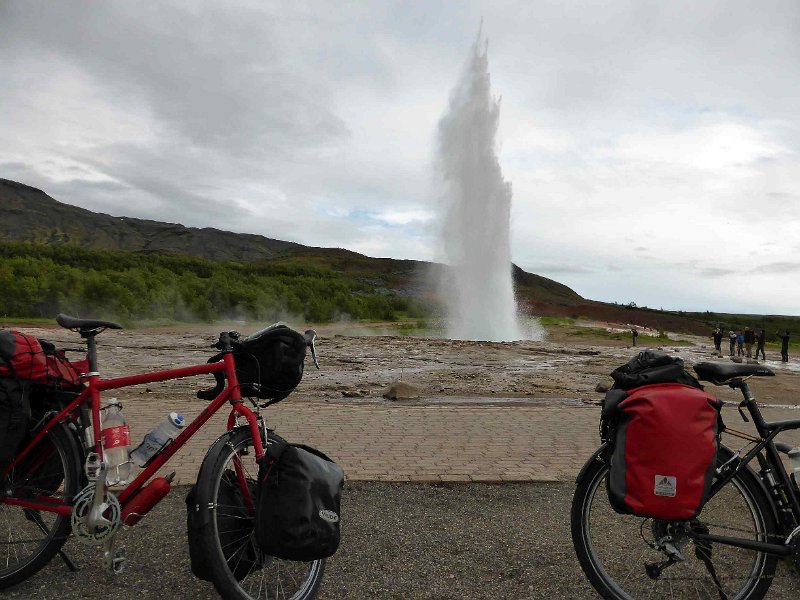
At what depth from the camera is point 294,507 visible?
297 cm

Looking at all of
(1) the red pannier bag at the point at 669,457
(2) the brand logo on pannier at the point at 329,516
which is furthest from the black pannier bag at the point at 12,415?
(1) the red pannier bag at the point at 669,457

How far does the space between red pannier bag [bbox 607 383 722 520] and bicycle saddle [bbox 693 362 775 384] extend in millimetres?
240

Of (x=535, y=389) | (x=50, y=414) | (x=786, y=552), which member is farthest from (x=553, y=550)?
(x=535, y=389)

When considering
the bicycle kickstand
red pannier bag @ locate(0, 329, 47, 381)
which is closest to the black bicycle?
the bicycle kickstand

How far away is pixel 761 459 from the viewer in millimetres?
3182

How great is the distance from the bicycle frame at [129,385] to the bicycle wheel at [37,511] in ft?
0.14

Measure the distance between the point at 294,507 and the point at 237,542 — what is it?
41cm

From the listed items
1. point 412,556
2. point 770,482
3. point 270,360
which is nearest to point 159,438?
point 270,360

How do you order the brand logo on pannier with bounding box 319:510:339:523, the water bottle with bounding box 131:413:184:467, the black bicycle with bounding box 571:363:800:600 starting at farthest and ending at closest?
the water bottle with bounding box 131:413:184:467
the black bicycle with bounding box 571:363:800:600
the brand logo on pannier with bounding box 319:510:339:523

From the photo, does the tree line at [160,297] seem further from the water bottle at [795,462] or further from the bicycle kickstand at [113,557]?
the water bottle at [795,462]

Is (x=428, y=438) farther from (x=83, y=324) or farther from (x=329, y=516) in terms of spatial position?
(x=83, y=324)

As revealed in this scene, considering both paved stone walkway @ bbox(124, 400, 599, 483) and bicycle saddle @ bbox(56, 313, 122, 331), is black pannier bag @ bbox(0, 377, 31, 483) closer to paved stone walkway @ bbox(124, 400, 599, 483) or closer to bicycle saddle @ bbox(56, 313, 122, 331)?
bicycle saddle @ bbox(56, 313, 122, 331)

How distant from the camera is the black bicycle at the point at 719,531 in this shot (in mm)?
3115

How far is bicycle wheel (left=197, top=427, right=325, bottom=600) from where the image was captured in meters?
2.91
